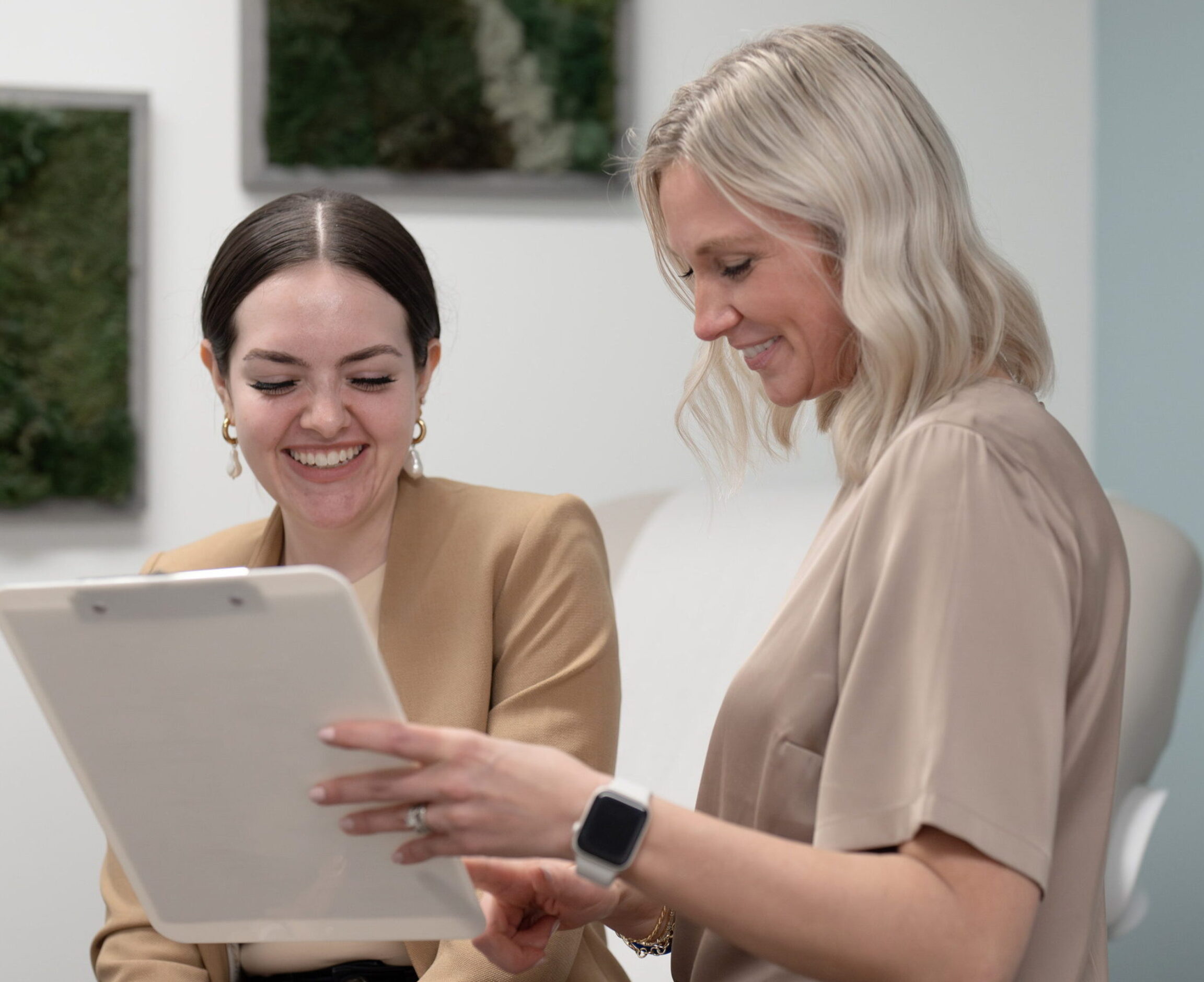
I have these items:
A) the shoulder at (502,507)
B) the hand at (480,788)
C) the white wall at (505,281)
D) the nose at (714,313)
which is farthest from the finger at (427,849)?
the white wall at (505,281)

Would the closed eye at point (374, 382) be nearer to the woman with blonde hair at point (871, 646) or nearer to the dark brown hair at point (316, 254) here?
the dark brown hair at point (316, 254)

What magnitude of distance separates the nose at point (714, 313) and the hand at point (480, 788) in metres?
0.39

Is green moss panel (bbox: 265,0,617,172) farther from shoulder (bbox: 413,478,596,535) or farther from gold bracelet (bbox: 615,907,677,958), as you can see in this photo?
gold bracelet (bbox: 615,907,677,958)

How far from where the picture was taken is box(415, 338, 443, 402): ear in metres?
1.52

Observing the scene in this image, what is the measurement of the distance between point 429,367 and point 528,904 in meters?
0.64

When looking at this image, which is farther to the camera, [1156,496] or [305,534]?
[1156,496]

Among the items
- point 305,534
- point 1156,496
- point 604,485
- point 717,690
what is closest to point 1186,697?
point 1156,496

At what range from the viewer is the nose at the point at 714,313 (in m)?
1.08

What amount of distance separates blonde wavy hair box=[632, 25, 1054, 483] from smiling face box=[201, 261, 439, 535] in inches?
18.4

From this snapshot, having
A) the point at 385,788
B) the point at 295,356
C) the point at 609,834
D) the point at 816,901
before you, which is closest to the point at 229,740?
the point at 385,788

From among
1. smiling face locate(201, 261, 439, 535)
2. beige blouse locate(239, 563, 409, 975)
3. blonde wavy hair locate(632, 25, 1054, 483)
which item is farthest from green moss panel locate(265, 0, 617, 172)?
blonde wavy hair locate(632, 25, 1054, 483)

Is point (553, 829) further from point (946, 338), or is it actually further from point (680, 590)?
point (680, 590)

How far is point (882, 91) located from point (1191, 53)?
58.4 inches

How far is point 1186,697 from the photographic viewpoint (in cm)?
218
